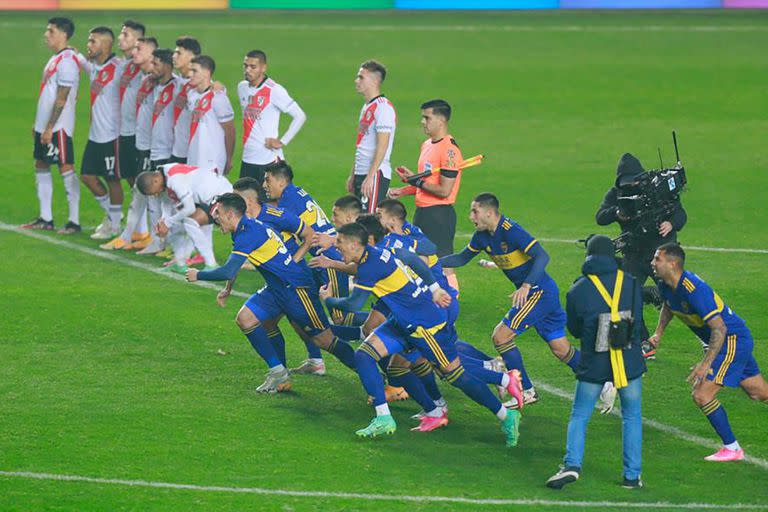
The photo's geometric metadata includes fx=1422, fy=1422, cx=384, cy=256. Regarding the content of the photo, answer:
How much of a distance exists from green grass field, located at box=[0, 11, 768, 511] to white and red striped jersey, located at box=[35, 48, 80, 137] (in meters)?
1.37

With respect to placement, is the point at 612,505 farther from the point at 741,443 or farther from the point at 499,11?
the point at 499,11

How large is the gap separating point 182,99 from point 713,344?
7.87m

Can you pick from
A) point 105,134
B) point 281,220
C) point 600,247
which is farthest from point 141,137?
point 600,247

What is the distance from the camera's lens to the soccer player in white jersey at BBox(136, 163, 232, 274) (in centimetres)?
1452

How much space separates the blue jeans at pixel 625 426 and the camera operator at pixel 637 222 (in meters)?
2.74

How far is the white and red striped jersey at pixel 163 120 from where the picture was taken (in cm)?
1583

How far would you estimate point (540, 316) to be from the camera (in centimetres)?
1100

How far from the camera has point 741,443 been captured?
32.6 feet

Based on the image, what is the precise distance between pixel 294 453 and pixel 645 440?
2.48 meters

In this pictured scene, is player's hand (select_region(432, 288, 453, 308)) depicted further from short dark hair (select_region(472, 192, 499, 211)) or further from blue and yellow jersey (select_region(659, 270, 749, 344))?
blue and yellow jersey (select_region(659, 270, 749, 344))

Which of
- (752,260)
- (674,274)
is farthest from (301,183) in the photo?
(674,274)

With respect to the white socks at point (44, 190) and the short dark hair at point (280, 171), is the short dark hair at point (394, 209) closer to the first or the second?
the short dark hair at point (280, 171)

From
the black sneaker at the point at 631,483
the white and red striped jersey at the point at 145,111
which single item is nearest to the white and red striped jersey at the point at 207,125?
the white and red striped jersey at the point at 145,111

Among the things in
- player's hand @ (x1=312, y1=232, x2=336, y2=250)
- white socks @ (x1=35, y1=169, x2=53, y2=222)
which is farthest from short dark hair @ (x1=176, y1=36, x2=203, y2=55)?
player's hand @ (x1=312, y1=232, x2=336, y2=250)
